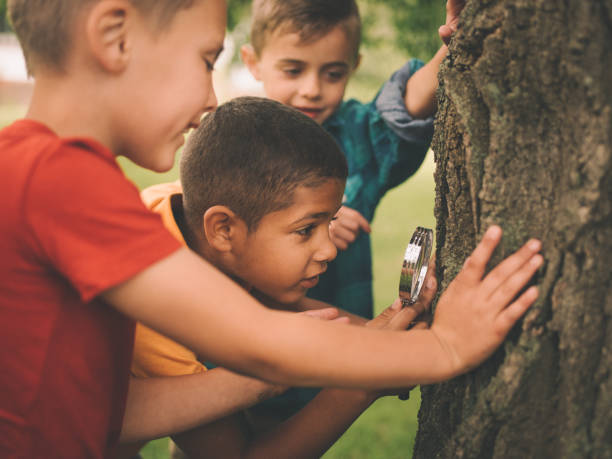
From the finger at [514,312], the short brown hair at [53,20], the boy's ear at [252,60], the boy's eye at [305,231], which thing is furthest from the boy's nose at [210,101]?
the boy's ear at [252,60]

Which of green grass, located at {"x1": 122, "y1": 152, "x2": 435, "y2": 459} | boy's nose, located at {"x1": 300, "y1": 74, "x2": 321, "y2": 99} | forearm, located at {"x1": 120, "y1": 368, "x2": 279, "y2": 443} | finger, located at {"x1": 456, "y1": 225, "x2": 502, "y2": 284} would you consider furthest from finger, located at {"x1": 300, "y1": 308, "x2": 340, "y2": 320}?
green grass, located at {"x1": 122, "y1": 152, "x2": 435, "y2": 459}

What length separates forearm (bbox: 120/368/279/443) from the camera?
5.82ft

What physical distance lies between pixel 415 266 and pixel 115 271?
2.80ft

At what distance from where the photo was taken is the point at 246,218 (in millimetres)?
2041

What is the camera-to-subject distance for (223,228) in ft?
6.83

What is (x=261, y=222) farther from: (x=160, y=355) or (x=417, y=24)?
(x=417, y=24)

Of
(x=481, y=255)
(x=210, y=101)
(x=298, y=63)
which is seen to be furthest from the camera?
(x=298, y=63)

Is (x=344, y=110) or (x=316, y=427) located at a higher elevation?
(x=344, y=110)

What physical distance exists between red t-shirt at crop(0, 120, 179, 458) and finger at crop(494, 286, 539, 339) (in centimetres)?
76

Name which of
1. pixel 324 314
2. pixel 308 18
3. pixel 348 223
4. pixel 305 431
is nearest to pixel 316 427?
pixel 305 431

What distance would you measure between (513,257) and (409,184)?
916 centimetres

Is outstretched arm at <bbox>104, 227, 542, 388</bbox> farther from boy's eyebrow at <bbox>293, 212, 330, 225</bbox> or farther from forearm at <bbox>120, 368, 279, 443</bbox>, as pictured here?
boy's eyebrow at <bbox>293, 212, 330, 225</bbox>

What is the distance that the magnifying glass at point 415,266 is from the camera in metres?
1.72

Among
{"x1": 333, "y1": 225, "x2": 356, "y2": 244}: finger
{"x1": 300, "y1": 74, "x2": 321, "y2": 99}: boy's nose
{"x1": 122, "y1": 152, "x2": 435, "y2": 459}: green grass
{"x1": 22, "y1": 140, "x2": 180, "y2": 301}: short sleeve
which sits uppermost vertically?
{"x1": 300, "y1": 74, "x2": 321, "y2": 99}: boy's nose
